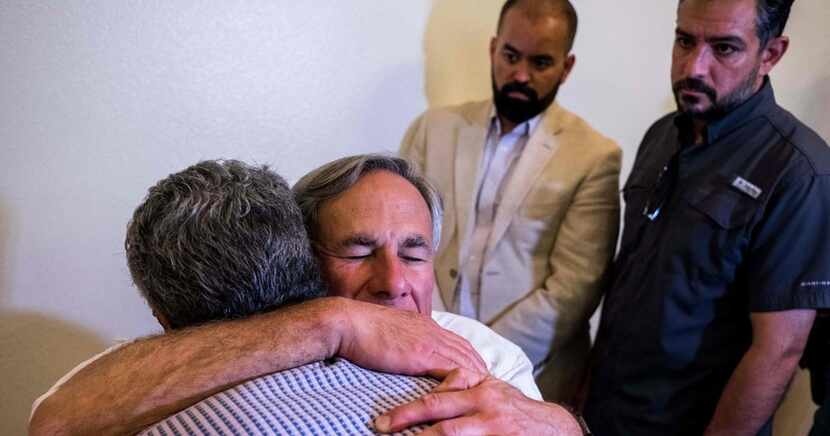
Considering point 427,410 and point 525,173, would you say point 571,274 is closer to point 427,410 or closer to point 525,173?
point 525,173

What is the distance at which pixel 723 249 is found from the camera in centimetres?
152

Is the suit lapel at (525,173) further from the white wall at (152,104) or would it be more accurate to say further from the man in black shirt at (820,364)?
the man in black shirt at (820,364)

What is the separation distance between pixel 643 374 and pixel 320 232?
1.00 metres

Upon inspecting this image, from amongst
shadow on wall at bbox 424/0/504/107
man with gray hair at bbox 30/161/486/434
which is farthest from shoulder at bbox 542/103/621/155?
man with gray hair at bbox 30/161/486/434

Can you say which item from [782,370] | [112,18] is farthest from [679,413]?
[112,18]

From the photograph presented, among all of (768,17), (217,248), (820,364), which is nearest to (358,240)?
(217,248)

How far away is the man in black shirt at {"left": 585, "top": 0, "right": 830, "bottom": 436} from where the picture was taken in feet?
4.73

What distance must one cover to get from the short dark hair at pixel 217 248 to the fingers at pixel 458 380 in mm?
271

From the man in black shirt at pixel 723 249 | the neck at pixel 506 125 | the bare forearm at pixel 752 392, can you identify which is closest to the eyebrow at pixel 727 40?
the man in black shirt at pixel 723 249

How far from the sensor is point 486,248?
1.92m

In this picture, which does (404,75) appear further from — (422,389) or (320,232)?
(422,389)

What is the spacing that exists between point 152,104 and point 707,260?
4.81ft

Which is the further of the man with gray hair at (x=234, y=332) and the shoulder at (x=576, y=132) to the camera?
the shoulder at (x=576, y=132)

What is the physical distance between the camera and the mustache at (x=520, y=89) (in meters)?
1.88
